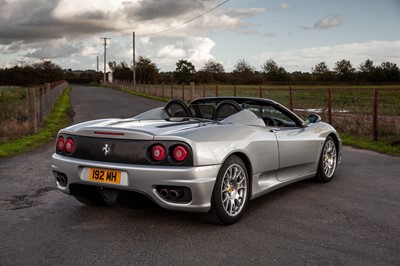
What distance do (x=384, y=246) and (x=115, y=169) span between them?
2385 millimetres

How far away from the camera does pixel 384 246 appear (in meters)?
3.67

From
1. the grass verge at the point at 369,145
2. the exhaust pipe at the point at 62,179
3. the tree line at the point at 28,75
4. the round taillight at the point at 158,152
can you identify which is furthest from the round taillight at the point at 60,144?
the tree line at the point at 28,75

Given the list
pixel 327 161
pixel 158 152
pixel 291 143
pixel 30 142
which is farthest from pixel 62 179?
pixel 30 142

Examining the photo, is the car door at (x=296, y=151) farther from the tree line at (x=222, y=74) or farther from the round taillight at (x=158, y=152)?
the tree line at (x=222, y=74)

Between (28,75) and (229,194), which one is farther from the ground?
(28,75)

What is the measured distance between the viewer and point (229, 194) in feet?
14.1

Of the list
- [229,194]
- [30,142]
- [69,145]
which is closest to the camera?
[229,194]

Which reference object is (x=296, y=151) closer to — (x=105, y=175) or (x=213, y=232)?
(x=213, y=232)

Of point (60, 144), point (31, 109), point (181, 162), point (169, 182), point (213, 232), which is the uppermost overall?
point (31, 109)

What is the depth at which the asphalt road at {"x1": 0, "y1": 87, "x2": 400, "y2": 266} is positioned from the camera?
3434 millimetres

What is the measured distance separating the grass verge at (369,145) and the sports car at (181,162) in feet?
16.9

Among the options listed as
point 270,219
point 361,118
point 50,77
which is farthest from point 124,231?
point 50,77

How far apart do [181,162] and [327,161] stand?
3.06m

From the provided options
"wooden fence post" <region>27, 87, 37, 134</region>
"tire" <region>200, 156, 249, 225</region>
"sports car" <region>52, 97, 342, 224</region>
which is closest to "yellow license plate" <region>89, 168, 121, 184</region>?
"sports car" <region>52, 97, 342, 224</region>
